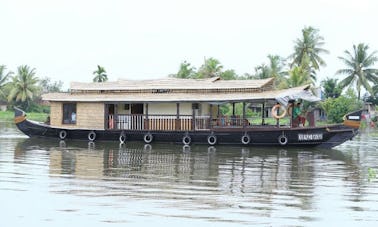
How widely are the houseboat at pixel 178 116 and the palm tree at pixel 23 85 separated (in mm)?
32252

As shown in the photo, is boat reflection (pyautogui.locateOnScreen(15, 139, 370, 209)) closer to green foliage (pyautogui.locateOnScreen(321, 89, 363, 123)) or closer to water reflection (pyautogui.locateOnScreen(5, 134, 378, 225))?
water reflection (pyautogui.locateOnScreen(5, 134, 378, 225))

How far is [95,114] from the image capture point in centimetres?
2102

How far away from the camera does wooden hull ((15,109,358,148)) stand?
60.5 feet

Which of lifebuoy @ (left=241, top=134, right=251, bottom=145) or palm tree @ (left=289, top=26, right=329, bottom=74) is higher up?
palm tree @ (left=289, top=26, right=329, bottom=74)

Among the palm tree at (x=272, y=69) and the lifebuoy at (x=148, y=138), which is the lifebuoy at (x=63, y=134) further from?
the palm tree at (x=272, y=69)

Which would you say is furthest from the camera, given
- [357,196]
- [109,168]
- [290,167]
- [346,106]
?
[346,106]

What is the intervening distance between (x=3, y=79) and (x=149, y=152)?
148ft

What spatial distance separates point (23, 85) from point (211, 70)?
2015cm

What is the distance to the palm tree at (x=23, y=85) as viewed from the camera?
2110 inches

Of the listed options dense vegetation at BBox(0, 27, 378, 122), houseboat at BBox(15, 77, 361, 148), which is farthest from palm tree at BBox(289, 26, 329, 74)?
houseboat at BBox(15, 77, 361, 148)

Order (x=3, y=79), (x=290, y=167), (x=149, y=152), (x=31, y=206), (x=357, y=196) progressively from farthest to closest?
(x=3, y=79)
(x=149, y=152)
(x=290, y=167)
(x=357, y=196)
(x=31, y=206)

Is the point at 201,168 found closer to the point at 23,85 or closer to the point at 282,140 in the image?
the point at 282,140

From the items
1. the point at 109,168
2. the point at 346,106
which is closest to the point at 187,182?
the point at 109,168

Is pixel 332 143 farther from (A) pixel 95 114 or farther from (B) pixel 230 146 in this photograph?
(A) pixel 95 114
